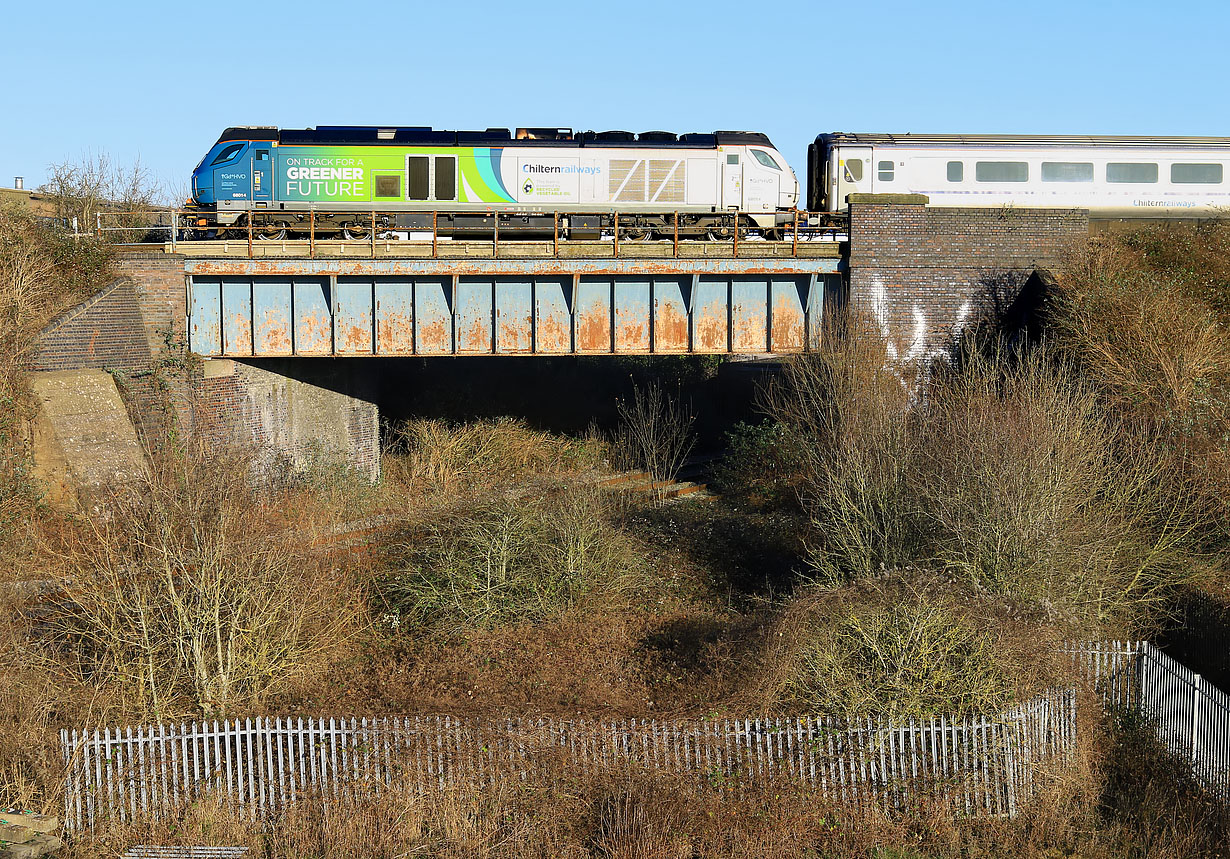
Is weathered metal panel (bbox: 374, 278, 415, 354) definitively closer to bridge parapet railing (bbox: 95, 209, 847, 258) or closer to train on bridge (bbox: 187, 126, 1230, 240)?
bridge parapet railing (bbox: 95, 209, 847, 258)

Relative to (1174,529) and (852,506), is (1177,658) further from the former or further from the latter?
(852,506)

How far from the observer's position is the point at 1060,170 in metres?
24.6

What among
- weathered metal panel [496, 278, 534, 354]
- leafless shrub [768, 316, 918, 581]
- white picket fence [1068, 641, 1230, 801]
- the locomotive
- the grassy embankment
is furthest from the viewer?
the locomotive

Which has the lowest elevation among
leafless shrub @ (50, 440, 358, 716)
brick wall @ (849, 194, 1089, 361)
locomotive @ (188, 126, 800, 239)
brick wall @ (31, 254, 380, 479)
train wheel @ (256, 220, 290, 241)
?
leafless shrub @ (50, 440, 358, 716)

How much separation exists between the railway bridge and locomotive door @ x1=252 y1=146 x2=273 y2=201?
2482 mm

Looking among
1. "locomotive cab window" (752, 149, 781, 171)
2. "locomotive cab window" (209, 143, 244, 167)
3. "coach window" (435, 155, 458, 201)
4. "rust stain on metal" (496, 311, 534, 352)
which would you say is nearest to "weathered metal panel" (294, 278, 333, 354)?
"rust stain on metal" (496, 311, 534, 352)

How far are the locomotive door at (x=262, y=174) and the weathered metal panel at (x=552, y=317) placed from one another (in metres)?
7.48

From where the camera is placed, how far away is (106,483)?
1758 cm

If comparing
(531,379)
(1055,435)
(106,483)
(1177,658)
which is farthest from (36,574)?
(531,379)

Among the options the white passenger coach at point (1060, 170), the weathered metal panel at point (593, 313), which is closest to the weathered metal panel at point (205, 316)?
the weathered metal panel at point (593, 313)

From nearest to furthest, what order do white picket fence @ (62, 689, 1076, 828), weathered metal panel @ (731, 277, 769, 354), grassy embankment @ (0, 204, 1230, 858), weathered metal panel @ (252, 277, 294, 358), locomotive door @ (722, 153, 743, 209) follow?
1. grassy embankment @ (0, 204, 1230, 858)
2. white picket fence @ (62, 689, 1076, 828)
3. weathered metal panel @ (252, 277, 294, 358)
4. weathered metal panel @ (731, 277, 769, 354)
5. locomotive door @ (722, 153, 743, 209)

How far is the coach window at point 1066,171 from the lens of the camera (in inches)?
967

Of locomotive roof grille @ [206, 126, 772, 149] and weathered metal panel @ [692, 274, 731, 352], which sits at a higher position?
locomotive roof grille @ [206, 126, 772, 149]

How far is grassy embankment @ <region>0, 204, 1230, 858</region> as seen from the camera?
30.4 ft
